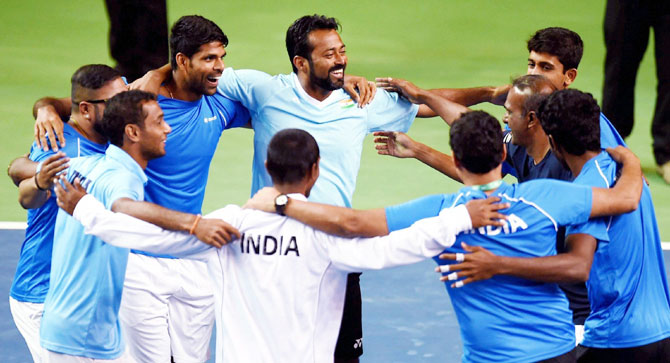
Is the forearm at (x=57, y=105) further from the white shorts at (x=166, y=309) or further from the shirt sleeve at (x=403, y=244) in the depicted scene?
the shirt sleeve at (x=403, y=244)

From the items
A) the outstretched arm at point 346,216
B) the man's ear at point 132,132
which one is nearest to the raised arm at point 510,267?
the outstretched arm at point 346,216

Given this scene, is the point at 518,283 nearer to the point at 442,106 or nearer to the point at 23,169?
the point at 442,106

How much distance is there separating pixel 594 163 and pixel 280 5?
1440cm

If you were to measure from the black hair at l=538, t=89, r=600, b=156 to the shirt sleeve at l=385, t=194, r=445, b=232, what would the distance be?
2.23 ft

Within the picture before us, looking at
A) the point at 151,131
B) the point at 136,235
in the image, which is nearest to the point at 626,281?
the point at 136,235

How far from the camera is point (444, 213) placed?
4.38 m

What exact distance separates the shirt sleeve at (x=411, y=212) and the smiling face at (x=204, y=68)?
189cm

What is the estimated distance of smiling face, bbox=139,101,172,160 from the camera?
16.7ft

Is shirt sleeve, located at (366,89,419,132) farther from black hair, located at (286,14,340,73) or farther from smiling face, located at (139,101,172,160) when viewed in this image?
smiling face, located at (139,101,172,160)

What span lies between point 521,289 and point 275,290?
1.05 meters

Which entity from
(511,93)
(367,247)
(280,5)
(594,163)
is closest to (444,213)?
(367,247)

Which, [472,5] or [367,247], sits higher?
[472,5]

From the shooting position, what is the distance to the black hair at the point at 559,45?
6934 millimetres

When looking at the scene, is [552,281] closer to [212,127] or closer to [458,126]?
[458,126]
